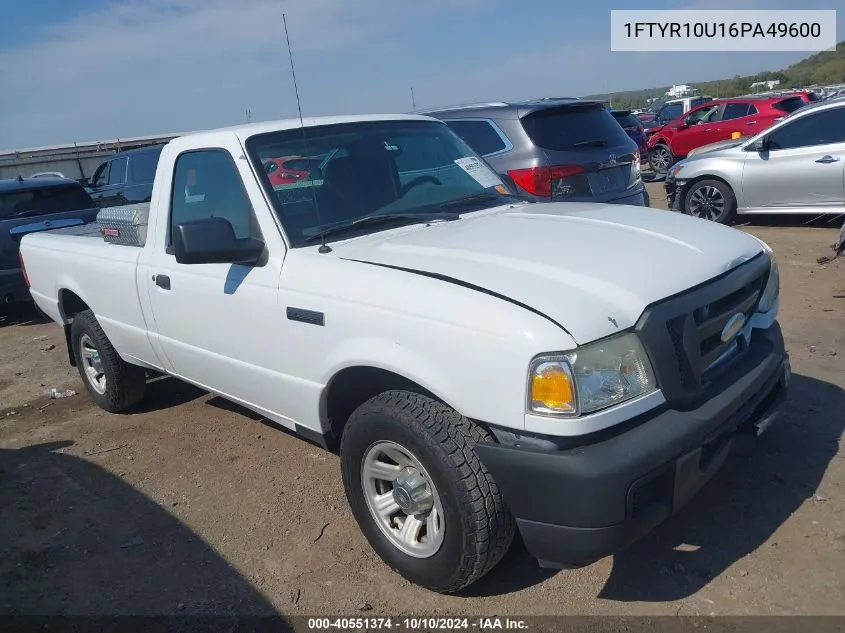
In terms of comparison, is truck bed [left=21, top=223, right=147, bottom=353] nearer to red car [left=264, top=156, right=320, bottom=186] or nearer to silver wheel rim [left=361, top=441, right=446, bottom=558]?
red car [left=264, top=156, right=320, bottom=186]

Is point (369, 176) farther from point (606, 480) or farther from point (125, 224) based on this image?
point (606, 480)

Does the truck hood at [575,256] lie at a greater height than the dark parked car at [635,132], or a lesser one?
greater

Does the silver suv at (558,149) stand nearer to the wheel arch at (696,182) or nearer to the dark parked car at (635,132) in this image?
the wheel arch at (696,182)

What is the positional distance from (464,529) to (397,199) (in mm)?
1770

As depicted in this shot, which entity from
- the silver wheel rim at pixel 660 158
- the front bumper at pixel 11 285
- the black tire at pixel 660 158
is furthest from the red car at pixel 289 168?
the silver wheel rim at pixel 660 158

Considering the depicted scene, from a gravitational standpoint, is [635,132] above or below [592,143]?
below

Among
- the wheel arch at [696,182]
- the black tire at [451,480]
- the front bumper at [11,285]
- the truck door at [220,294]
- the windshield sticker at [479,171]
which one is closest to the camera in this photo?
the black tire at [451,480]

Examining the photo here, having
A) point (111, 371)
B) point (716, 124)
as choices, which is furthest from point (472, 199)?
point (716, 124)

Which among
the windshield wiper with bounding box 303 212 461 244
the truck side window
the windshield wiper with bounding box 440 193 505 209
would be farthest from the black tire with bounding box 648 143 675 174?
the truck side window

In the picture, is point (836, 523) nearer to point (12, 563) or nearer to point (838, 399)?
point (838, 399)

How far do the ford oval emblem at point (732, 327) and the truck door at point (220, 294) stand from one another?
1849 mm

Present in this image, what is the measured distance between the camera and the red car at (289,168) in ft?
11.3

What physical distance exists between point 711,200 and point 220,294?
8.25 m

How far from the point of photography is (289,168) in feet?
11.5
